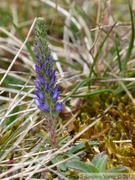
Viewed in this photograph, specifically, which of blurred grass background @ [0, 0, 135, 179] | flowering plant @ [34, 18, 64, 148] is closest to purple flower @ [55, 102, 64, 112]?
flowering plant @ [34, 18, 64, 148]

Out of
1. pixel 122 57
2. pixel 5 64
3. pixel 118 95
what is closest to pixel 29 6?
pixel 5 64

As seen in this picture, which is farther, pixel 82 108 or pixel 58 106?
pixel 82 108

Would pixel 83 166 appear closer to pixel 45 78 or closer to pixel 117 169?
pixel 117 169

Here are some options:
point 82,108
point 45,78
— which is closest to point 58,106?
point 45,78

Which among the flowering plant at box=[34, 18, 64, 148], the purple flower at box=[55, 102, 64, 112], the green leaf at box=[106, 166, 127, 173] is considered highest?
the flowering plant at box=[34, 18, 64, 148]

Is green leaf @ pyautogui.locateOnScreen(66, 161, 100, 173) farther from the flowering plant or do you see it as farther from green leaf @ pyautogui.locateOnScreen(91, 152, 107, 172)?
the flowering plant

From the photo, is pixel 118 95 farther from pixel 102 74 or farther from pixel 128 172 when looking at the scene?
pixel 128 172
